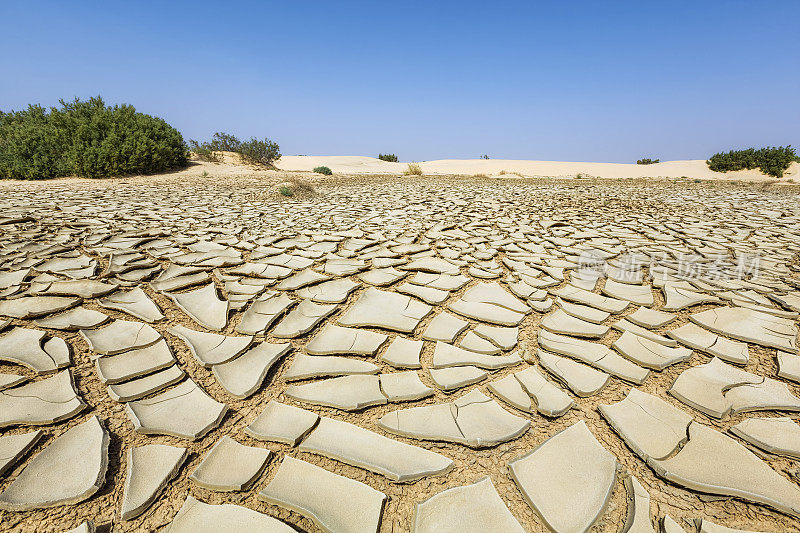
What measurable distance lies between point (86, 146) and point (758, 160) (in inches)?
1003

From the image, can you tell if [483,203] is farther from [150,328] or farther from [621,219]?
[150,328]

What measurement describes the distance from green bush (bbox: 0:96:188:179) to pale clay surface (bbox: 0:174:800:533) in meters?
6.61

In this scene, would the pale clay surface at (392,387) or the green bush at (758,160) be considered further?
the green bush at (758,160)

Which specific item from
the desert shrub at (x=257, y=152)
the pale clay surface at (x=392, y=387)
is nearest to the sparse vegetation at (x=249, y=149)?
the desert shrub at (x=257, y=152)

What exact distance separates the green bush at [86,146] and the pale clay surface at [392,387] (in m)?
6.61

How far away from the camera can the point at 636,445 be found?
1.17 meters

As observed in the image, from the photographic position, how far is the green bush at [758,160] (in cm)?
1584

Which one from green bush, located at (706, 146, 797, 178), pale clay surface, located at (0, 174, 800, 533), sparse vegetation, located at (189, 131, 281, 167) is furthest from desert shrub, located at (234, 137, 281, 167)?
green bush, located at (706, 146, 797, 178)

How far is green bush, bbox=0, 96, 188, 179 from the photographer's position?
820 centimetres

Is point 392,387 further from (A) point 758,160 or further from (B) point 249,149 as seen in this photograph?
(A) point 758,160

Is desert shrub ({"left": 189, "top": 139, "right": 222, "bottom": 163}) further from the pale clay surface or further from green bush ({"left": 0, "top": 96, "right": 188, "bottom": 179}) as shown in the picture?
the pale clay surface

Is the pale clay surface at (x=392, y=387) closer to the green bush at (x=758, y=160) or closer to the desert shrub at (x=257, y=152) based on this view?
the desert shrub at (x=257, y=152)

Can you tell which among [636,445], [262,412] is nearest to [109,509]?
[262,412]

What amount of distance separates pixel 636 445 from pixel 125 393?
1774 millimetres
